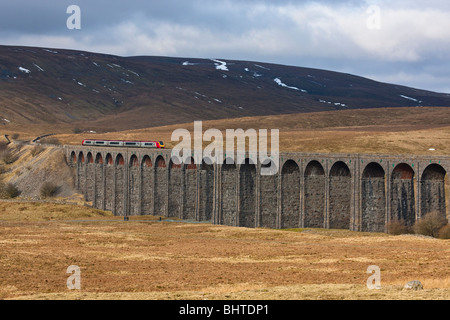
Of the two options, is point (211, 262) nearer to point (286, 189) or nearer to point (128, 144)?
point (286, 189)

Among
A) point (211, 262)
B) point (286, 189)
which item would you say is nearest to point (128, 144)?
point (286, 189)


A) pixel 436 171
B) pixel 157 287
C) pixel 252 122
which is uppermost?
pixel 252 122

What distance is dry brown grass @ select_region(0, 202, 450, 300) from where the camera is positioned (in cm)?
3359

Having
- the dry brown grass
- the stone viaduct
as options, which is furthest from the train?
the dry brown grass

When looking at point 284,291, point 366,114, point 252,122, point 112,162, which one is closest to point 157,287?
point 284,291

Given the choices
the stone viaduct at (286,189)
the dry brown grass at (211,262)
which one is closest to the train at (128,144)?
the stone viaduct at (286,189)

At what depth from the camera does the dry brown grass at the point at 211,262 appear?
110ft

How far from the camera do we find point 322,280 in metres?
38.7

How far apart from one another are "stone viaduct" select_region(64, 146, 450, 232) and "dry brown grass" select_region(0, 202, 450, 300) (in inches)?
151

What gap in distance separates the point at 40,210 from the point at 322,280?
2315 inches

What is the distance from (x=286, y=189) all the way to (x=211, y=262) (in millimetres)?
29922

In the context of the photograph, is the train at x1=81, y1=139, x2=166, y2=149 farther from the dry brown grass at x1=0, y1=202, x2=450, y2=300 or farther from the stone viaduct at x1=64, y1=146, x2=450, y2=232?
the dry brown grass at x1=0, y1=202, x2=450, y2=300

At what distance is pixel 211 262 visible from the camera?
47500 millimetres

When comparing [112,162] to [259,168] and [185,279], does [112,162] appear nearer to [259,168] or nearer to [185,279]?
[259,168]
